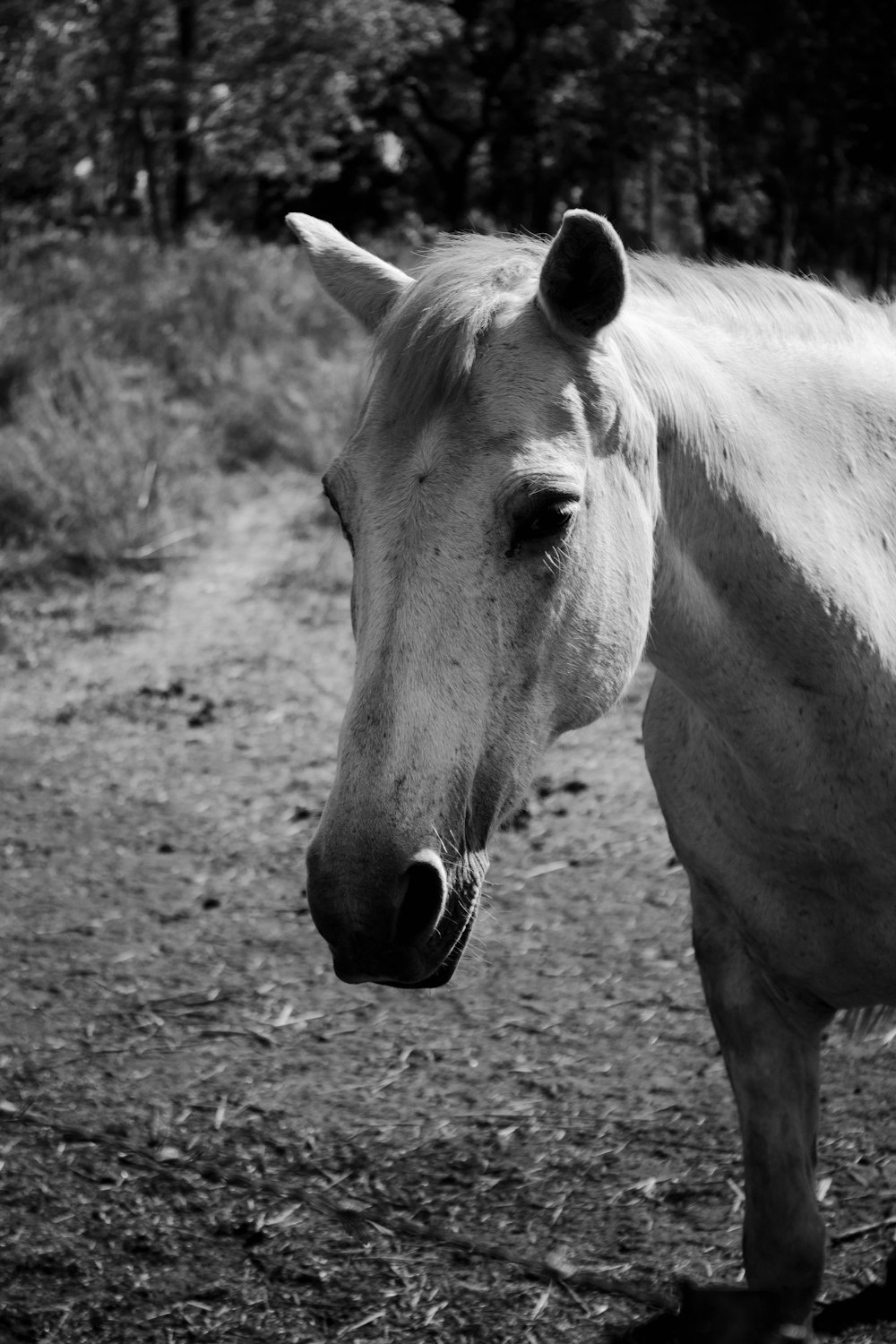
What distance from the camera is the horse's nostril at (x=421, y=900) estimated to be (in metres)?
1.43

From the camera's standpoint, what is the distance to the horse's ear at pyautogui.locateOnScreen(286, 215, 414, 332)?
1.92 m

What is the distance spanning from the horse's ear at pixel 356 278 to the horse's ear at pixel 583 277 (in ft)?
1.12

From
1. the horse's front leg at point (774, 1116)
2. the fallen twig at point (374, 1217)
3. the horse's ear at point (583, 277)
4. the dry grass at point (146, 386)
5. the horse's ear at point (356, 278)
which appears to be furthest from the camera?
the dry grass at point (146, 386)

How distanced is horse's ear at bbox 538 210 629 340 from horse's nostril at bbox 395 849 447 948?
0.69 m

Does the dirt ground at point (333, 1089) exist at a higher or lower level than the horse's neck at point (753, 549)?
Answer: lower

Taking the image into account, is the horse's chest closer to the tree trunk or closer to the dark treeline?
the dark treeline

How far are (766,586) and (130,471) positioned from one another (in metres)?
6.37

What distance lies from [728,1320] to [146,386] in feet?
27.0

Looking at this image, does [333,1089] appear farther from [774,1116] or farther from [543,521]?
[543,521]

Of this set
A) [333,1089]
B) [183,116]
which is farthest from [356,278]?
[183,116]

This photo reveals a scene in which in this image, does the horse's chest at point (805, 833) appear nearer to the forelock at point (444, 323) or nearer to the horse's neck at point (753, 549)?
the horse's neck at point (753, 549)

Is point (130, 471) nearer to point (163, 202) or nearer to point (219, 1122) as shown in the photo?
point (219, 1122)

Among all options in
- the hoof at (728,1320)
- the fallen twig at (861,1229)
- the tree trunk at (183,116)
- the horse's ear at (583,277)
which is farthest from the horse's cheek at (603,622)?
the tree trunk at (183,116)

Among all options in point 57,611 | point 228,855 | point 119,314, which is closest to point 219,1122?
point 228,855
